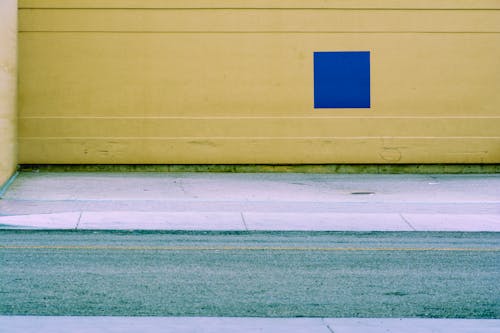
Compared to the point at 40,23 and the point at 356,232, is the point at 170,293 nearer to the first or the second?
the point at 356,232

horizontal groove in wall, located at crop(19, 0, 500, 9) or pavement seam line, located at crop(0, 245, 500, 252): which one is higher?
horizontal groove in wall, located at crop(19, 0, 500, 9)

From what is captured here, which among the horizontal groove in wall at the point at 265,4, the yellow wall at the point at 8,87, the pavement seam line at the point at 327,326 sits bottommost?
the pavement seam line at the point at 327,326

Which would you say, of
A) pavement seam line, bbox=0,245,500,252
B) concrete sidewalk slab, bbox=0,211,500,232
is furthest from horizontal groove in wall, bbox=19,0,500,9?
pavement seam line, bbox=0,245,500,252

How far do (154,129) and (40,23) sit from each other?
3.72 meters

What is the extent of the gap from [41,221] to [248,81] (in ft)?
25.2

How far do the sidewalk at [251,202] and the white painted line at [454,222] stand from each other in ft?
0.05

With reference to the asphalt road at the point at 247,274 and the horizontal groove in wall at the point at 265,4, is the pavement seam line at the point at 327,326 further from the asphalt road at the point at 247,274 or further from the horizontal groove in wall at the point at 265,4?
the horizontal groove in wall at the point at 265,4

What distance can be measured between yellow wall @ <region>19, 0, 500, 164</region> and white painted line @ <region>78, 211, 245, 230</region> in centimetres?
568

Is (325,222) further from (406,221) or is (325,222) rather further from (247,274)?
(247,274)

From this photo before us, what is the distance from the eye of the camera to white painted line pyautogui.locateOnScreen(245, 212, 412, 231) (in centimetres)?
1226

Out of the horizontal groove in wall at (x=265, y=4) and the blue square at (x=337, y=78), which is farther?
the blue square at (x=337, y=78)

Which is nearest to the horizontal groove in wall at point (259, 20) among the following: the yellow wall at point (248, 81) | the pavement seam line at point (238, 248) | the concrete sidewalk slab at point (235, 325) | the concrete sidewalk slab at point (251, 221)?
the yellow wall at point (248, 81)

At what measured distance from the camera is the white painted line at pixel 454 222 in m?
12.4

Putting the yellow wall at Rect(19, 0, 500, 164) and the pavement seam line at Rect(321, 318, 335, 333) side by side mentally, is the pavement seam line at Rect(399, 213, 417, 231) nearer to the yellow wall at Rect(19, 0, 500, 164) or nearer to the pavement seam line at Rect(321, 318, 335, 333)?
the yellow wall at Rect(19, 0, 500, 164)
